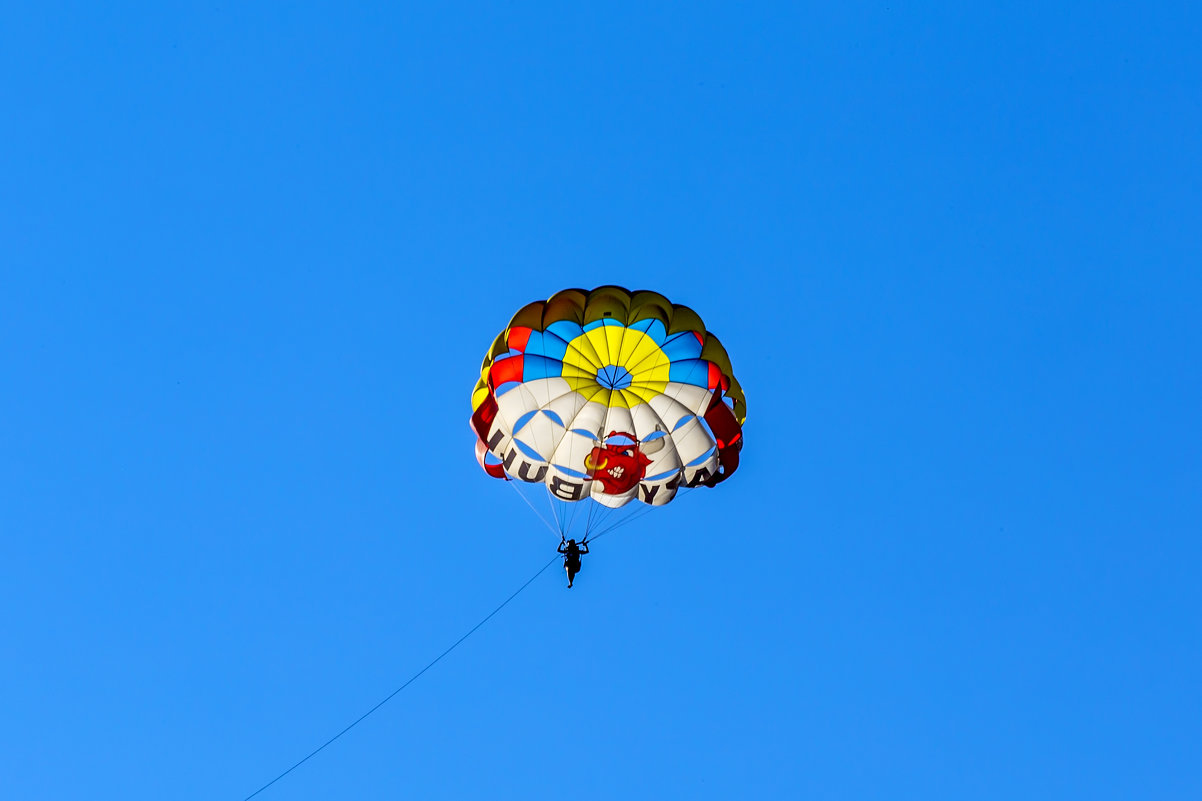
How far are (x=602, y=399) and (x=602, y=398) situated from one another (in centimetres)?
4

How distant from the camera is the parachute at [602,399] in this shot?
39.2 metres

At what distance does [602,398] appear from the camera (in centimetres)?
3972

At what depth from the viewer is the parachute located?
129ft

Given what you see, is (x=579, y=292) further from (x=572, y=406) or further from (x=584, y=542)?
(x=584, y=542)

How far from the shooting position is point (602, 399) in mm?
39688

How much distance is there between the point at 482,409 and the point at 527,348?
6.08 ft

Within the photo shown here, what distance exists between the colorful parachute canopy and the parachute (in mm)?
22

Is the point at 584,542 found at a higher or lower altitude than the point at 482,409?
lower

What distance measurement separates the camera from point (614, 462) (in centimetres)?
3966

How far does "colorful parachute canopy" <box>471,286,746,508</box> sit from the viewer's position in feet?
129

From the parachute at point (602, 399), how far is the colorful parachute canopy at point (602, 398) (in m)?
0.02

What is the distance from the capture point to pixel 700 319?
130 feet

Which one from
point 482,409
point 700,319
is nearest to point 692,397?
point 700,319

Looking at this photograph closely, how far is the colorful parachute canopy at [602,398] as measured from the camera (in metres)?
39.2
